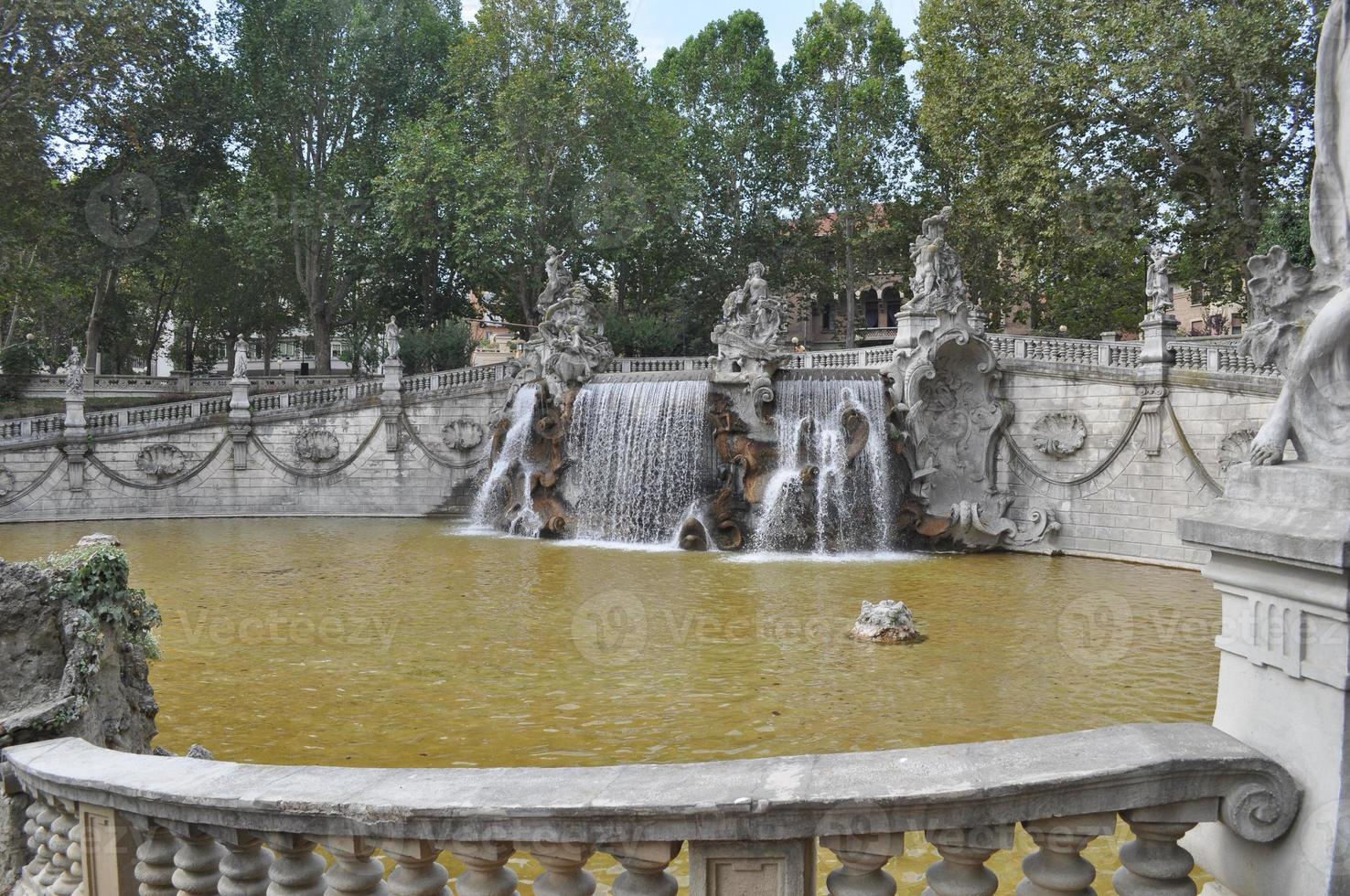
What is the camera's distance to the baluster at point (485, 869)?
9.38 ft

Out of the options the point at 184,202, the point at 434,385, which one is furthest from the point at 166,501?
the point at 184,202

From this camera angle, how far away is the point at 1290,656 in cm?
292

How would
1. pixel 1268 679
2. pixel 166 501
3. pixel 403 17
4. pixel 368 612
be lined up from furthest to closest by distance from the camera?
1. pixel 403 17
2. pixel 166 501
3. pixel 368 612
4. pixel 1268 679

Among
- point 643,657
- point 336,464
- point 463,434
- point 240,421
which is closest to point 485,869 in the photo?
point 643,657

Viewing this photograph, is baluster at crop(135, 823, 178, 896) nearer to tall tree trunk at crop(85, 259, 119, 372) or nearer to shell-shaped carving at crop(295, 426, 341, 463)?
shell-shaped carving at crop(295, 426, 341, 463)

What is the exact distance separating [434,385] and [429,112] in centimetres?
1180

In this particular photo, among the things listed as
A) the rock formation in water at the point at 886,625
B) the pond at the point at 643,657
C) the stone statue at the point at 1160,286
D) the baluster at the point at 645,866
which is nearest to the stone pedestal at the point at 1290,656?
the baluster at the point at 645,866

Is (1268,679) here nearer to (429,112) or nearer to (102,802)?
(102,802)

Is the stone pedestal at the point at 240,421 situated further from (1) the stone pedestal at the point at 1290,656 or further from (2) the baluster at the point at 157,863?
(1) the stone pedestal at the point at 1290,656

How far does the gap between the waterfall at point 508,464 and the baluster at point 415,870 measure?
69.5 feet

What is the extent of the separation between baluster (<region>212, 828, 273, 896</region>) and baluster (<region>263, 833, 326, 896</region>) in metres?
0.05

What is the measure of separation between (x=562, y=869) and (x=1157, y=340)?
62.8 feet

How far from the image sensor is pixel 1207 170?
25.1m

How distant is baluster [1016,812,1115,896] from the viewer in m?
2.83
